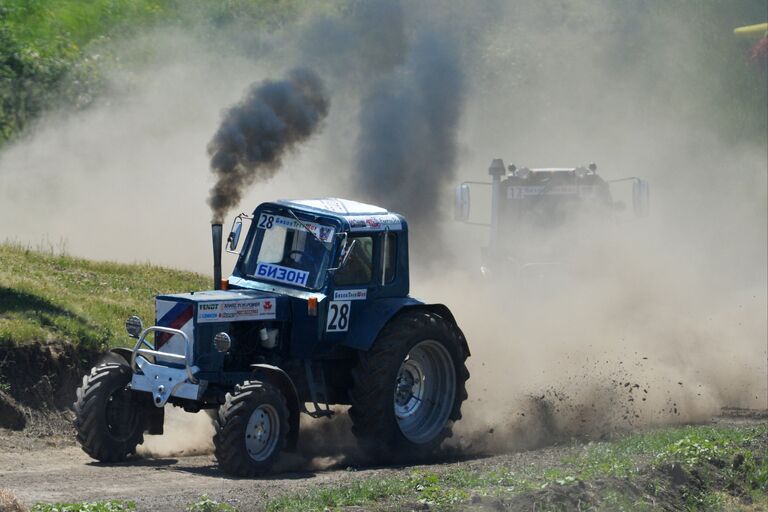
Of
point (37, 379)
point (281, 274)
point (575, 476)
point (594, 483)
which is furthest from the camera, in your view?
point (37, 379)

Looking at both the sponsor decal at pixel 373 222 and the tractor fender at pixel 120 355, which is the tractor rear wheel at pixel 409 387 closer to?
the sponsor decal at pixel 373 222

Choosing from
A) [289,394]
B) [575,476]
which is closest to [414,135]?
[289,394]

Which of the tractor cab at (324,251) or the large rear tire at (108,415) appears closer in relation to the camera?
the large rear tire at (108,415)

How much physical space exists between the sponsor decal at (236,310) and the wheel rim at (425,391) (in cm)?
168

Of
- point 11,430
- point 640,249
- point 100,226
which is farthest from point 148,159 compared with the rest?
point 11,430

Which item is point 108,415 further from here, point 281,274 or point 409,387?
point 409,387

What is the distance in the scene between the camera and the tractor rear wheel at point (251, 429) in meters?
11.2

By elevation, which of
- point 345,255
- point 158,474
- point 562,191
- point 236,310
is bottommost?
point 158,474

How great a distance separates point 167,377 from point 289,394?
3.65ft

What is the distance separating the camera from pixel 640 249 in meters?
21.1

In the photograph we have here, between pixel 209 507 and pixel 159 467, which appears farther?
pixel 159 467

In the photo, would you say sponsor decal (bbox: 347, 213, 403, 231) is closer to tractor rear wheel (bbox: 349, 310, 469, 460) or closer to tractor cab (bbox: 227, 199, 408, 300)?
tractor cab (bbox: 227, 199, 408, 300)

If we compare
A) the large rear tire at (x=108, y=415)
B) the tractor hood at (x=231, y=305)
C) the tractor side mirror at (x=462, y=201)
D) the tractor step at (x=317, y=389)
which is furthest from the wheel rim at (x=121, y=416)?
the tractor side mirror at (x=462, y=201)

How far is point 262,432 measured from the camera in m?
11.6
